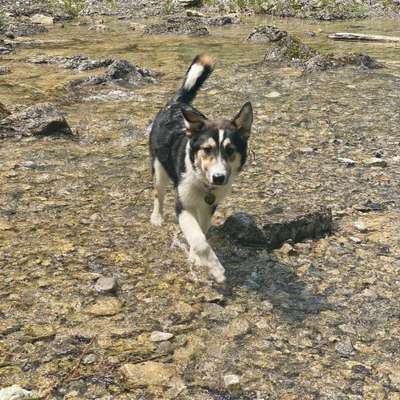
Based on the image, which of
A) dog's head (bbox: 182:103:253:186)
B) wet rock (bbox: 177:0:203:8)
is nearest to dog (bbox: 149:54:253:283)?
dog's head (bbox: 182:103:253:186)

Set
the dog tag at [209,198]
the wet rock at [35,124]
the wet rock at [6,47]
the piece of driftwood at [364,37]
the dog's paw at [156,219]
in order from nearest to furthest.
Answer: the dog tag at [209,198] < the dog's paw at [156,219] < the wet rock at [35,124] < the wet rock at [6,47] < the piece of driftwood at [364,37]

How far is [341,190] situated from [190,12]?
75.0 feet

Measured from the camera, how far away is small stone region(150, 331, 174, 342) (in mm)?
4402

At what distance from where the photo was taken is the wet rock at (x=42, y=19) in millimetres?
25906

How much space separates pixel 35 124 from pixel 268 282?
539 centimetres

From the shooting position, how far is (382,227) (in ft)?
20.9

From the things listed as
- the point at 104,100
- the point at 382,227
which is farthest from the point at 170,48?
the point at 382,227

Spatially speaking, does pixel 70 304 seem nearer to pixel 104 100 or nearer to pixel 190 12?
pixel 104 100

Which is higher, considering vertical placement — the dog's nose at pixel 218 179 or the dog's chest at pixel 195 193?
the dog's nose at pixel 218 179

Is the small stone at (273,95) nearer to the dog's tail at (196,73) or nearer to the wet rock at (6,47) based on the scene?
the dog's tail at (196,73)

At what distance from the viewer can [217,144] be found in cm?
498

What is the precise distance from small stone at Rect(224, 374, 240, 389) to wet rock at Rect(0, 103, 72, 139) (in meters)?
6.15

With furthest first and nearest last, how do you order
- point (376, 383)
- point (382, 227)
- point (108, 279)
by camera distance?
point (382, 227)
point (108, 279)
point (376, 383)

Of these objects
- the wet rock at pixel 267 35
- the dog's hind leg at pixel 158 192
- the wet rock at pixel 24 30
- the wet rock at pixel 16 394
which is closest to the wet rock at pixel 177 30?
the wet rock at pixel 267 35
